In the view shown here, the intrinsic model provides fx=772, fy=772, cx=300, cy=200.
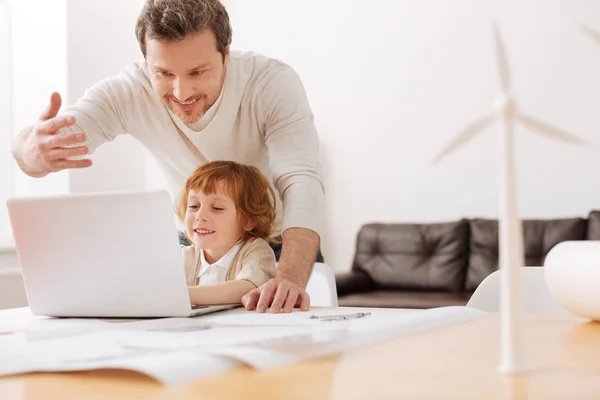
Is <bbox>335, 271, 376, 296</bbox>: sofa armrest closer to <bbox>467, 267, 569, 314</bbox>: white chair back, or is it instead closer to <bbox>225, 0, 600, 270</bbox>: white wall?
<bbox>225, 0, 600, 270</bbox>: white wall

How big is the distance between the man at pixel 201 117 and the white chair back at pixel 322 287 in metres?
0.16

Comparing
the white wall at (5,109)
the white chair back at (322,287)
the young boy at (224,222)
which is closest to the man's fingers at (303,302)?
the young boy at (224,222)

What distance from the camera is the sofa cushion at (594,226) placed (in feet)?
13.1

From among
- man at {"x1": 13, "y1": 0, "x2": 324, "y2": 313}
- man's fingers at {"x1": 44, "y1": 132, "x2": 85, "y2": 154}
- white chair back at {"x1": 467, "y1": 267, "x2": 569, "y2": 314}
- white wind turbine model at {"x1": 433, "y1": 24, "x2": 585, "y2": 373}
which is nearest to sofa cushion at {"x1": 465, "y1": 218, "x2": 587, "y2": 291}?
man at {"x1": 13, "y1": 0, "x2": 324, "y2": 313}

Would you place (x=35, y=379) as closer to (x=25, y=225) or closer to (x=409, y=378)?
(x=409, y=378)

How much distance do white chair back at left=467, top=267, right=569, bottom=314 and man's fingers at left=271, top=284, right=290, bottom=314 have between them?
14.7 inches

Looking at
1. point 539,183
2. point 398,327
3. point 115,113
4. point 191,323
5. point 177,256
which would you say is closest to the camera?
point 398,327

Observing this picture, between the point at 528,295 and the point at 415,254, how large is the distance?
2932 mm

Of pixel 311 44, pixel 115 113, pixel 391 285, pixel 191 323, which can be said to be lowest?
pixel 391 285

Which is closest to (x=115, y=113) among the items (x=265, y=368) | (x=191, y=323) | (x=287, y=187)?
(x=287, y=187)

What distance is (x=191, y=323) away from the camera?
3.92ft

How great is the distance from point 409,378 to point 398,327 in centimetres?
31

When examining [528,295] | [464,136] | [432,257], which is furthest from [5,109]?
[464,136]

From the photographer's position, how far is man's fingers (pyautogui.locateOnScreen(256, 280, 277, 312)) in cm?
141
